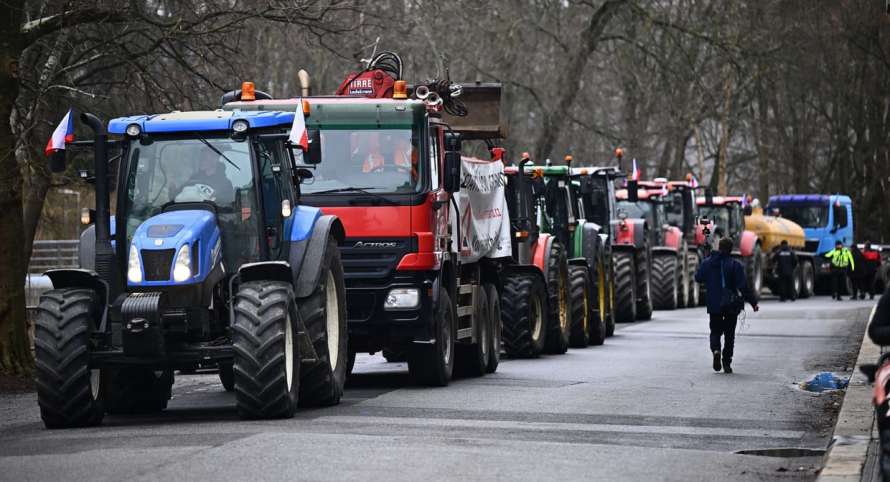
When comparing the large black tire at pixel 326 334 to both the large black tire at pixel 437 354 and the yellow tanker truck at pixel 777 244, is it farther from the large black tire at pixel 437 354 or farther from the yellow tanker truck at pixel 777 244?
the yellow tanker truck at pixel 777 244

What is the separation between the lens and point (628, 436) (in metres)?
13.5

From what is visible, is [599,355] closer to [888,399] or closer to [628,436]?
[628,436]

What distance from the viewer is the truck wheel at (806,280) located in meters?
52.8

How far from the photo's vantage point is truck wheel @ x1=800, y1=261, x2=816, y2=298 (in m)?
52.8

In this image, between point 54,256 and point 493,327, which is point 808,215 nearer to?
point 54,256

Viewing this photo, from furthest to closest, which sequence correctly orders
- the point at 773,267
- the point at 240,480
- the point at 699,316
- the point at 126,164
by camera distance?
the point at 773,267, the point at 699,316, the point at 126,164, the point at 240,480

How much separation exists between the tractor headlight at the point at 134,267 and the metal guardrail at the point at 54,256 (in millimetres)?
26938

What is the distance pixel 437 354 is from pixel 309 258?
3.28 metres

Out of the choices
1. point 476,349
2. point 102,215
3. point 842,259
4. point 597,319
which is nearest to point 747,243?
point 842,259

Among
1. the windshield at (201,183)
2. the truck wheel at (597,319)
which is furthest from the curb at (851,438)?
the truck wheel at (597,319)

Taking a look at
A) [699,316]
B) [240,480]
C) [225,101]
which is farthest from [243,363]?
[699,316]

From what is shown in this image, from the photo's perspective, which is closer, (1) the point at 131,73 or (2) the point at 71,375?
(2) the point at 71,375

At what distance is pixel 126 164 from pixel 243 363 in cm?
230

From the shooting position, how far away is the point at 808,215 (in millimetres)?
56781
